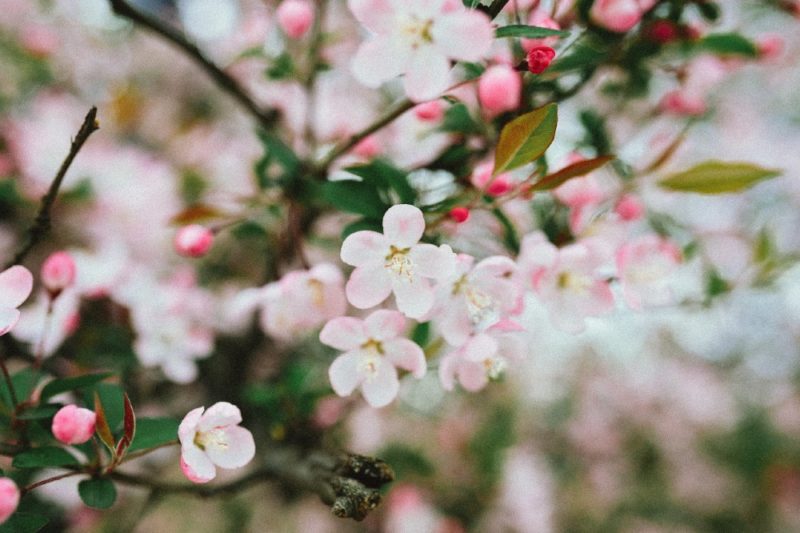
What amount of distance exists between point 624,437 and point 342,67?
5.73ft

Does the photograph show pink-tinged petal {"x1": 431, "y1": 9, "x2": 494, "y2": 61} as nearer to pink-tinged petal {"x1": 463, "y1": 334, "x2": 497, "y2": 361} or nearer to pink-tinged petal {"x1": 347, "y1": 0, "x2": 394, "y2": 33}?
pink-tinged petal {"x1": 347, "y1": 0, "x2": 394, "y2": 33}

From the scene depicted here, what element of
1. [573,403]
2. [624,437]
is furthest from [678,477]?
[573,403]

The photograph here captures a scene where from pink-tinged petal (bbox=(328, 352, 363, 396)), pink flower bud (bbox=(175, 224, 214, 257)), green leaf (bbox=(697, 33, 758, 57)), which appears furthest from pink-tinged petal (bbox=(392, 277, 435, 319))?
green leaf (bbox=(697, 33, 758, 57))

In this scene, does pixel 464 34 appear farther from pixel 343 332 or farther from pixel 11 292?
pixel 11 292

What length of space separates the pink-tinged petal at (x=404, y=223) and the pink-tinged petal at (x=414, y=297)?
0.04 m

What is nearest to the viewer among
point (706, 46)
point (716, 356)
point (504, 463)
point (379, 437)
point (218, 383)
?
point (706, 46)

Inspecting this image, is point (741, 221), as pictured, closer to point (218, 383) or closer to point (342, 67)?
point (342, 67)

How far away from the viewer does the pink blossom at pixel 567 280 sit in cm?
62

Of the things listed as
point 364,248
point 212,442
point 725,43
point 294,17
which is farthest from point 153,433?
point 725,43

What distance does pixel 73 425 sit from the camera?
1.72 ft

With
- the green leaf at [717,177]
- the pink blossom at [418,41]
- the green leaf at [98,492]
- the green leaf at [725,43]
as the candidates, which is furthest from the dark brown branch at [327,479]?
the green leaf at [725,43]

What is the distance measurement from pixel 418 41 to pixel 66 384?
0.49 metres

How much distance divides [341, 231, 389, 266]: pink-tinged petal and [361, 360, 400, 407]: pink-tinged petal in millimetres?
126

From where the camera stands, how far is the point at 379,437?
1757 millimetres
